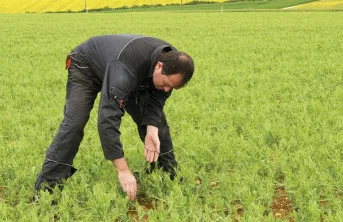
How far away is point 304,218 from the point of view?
367 centimetres

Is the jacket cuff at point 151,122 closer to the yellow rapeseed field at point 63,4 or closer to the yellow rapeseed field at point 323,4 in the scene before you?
the yellow rapeseed field at point 323,4

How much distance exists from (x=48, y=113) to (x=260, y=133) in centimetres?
342

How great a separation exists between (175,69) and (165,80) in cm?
16

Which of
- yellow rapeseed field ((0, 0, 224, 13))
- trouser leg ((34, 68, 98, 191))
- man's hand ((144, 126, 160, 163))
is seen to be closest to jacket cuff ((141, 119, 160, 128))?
man's hand ((144, 126, 160, 163))

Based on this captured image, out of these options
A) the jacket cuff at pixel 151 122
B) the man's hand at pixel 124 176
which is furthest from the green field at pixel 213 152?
the jacket cuff at pixel 151 122

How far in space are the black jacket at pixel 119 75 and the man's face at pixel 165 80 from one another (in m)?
0.12

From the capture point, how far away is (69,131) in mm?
3916

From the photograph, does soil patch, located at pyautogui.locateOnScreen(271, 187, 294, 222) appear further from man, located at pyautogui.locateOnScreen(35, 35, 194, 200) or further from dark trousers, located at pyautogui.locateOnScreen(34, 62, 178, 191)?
dark trousers, located at pyautogui.locateOnScreen(34, 62, 178, 191)

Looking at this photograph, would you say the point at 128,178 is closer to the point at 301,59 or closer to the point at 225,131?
the point at 225,131

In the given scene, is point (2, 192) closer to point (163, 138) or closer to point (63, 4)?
point (163, 138)

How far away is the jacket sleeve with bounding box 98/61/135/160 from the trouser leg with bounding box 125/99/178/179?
788mm

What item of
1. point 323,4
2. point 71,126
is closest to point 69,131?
point 71,126

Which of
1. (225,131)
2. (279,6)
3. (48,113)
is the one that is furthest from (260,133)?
(279,6)

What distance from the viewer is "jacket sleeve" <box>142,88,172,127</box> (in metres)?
4.02
